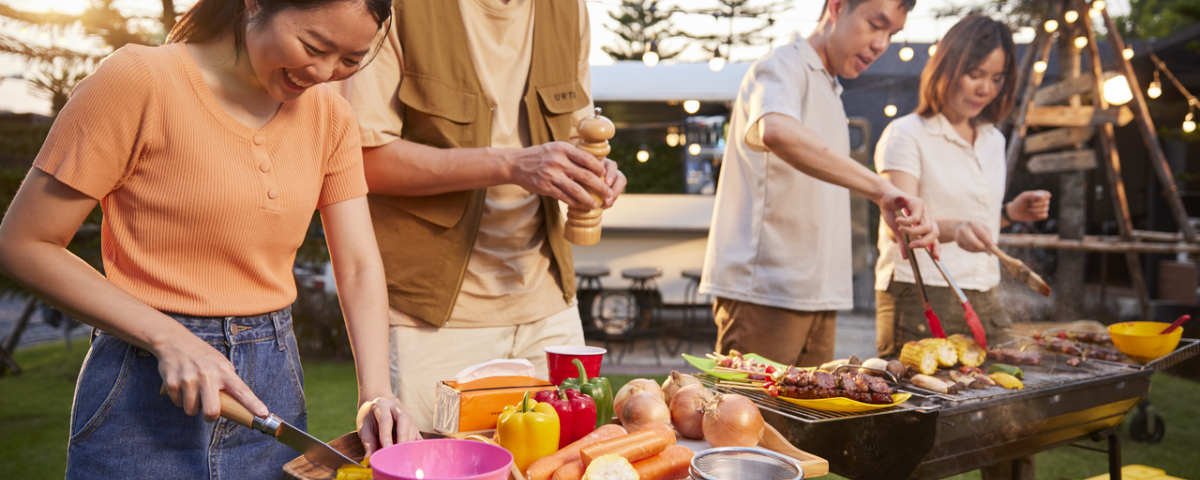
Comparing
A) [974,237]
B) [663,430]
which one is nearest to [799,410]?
[663,430]

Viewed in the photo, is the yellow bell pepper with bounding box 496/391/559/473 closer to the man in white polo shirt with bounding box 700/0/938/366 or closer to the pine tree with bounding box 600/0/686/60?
the man in white polo shirt with bounding box 700/0/938/366

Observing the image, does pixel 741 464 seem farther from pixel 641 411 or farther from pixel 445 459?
pixel 445 459

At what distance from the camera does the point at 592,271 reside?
7.45 metres

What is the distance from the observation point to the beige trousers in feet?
6.05

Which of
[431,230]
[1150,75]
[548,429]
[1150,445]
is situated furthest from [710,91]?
[1150,75]

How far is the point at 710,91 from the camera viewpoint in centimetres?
778

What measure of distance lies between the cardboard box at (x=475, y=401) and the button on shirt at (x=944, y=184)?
1937mm

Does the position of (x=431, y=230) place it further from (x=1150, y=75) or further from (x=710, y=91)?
(x=1150, y=75)

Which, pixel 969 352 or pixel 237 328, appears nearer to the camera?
pixel 237 328

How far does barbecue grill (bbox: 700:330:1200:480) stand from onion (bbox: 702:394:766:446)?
0.24 metres

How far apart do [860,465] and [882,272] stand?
139 cm

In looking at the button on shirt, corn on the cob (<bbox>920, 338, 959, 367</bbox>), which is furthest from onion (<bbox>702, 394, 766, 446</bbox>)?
the button on shirt

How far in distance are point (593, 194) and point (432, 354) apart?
24.9 inches

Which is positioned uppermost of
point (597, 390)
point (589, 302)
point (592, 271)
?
point (597, 390)
